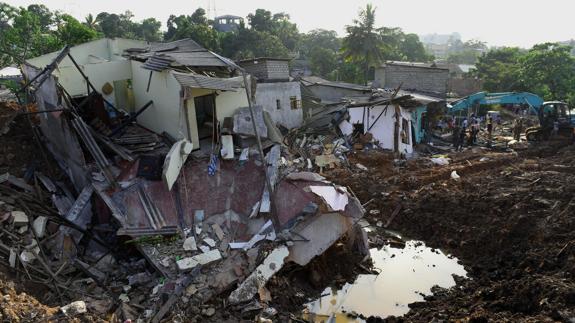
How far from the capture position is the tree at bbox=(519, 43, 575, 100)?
30.2m

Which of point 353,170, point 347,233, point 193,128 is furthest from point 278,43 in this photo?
point 347,233

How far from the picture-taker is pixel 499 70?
35000 mm

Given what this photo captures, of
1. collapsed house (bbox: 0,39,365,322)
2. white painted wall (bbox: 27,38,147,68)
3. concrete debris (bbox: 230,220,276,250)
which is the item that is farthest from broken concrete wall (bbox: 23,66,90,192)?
white painted wall (bbox: 27,38,147,68)

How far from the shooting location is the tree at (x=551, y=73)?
99.0 ft

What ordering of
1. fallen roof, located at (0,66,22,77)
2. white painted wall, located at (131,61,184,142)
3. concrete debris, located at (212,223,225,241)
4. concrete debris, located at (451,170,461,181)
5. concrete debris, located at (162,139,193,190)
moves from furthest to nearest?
fallen roof, located at (0,66,22,77)
concrete debris, located at (451,170,461,181)
white painted wall, located at (131,61,184,142)
concrete debris, located at (162,139,193,190)
concrete debris, located at (212,223,225,241)

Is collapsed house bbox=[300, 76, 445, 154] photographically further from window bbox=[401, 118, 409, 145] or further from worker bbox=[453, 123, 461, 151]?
worker bbox=[453, 123, 461, 151]

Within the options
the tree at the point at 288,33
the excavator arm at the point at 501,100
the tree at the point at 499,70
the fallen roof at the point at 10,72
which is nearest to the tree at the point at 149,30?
the tree at the point at 288,33

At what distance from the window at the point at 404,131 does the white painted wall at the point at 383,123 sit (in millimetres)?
138

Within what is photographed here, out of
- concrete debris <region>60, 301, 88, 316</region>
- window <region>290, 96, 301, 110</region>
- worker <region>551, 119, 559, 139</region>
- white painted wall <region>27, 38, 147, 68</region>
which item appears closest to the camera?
concrete debris <region>60, 301, 88, 316</region>

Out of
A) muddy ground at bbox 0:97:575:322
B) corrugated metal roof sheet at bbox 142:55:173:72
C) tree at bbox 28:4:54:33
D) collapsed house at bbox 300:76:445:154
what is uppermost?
tree at bbox 28:4:54:33

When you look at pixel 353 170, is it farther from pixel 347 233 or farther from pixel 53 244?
pixel 53 244

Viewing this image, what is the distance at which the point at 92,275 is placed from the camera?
8828 millimetres

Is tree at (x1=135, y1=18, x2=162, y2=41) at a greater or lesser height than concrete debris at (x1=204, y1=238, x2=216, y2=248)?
greater

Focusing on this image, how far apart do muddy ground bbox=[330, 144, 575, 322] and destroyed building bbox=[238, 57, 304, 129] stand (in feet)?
15.6
